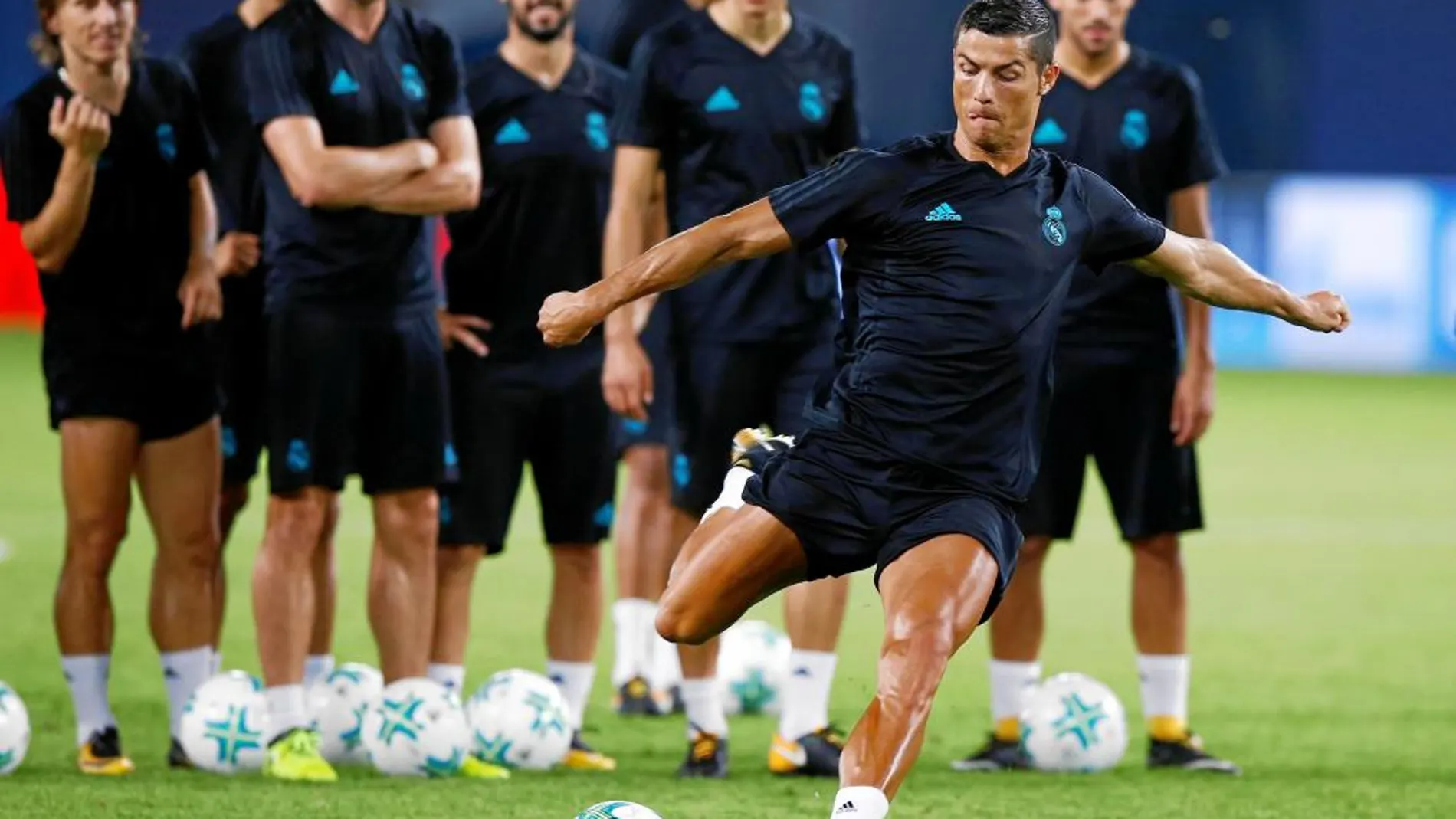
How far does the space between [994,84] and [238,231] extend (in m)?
3.46

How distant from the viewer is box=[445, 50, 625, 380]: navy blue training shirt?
26.3 ft

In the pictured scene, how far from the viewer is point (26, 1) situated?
2370cm

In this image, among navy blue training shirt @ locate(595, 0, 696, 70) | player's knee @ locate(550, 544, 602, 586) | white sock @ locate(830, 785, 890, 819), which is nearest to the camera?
white sock @ locate(830, 785, 890, 819)

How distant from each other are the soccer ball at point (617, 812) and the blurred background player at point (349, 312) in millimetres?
1615

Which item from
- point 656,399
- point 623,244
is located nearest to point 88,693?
point 623,244

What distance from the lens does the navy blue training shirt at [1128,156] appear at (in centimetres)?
771

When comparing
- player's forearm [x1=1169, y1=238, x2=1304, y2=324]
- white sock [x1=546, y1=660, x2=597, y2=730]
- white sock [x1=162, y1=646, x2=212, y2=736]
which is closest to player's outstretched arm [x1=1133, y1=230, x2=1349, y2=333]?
player's forearm [x1=1169, y1=238, x2=1304, y2=324]

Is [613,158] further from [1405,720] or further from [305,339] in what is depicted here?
[1405,720]

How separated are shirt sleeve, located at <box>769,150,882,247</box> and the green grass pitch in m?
1.81

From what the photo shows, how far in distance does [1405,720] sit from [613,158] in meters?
3.42

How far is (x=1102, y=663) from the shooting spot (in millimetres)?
9992

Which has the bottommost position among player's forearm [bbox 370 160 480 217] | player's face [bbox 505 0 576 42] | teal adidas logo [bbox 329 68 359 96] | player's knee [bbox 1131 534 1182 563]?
player's knee [bbox 1131 534 1182 563]

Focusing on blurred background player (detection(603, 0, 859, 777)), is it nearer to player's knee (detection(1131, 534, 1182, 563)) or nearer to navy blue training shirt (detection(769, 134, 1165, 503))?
player's knee (detection(1131, 534, 1182, 563))

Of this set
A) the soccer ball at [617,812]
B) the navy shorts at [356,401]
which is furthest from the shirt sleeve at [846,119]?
the soccer ball at [617,812]
